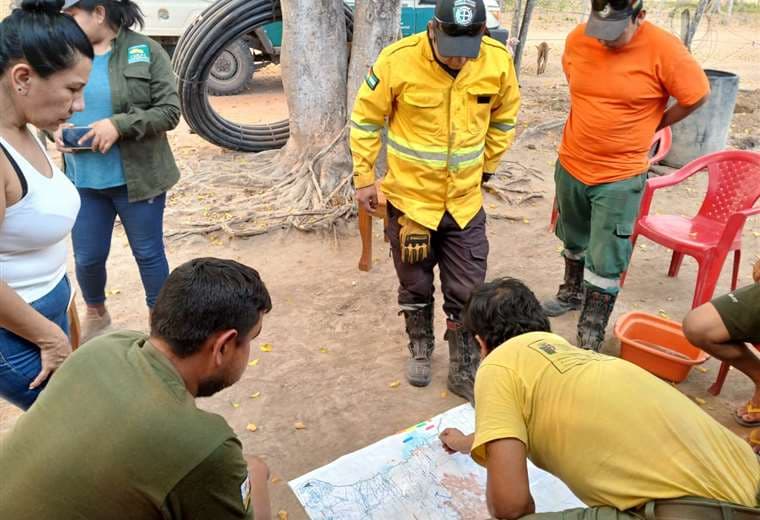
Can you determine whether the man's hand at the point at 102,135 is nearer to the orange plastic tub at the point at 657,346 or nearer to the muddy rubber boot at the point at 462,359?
the muddy rubber boot at the point at 462,359

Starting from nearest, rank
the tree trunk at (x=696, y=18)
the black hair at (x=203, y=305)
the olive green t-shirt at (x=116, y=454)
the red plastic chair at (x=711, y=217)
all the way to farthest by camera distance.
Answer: the olive green t-shirt at (x=116, y=454), the black hair at (x=203, y=305), the red plastic chair at (x=711, y=217), the tree trunk at (x=696, y=18)

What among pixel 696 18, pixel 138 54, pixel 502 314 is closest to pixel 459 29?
pixel 502 314

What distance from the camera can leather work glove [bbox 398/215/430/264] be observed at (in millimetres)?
2799

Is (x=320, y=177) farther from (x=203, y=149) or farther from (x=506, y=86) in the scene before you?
(x=506, y=86)

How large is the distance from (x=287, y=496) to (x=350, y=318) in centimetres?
146

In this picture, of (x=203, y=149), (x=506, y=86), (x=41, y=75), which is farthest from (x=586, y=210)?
(x=203, y=149)

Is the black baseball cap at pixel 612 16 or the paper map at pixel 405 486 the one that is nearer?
the paper map at pixel 405 486

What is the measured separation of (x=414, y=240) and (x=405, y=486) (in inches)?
41.0

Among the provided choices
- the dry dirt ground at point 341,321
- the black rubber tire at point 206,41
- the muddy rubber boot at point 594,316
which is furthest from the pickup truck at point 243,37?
the muddy rubber boot at point 594,316

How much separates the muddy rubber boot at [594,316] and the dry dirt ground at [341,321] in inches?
11.7

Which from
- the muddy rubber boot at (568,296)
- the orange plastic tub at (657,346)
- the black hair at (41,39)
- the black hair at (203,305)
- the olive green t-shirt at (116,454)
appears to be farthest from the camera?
the muddy rubber boot at (568,296)

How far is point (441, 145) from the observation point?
106 inches

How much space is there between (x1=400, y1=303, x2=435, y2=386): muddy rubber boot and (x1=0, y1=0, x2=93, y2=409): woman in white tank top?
5.59ft

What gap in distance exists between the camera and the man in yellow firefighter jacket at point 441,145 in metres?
2.58
